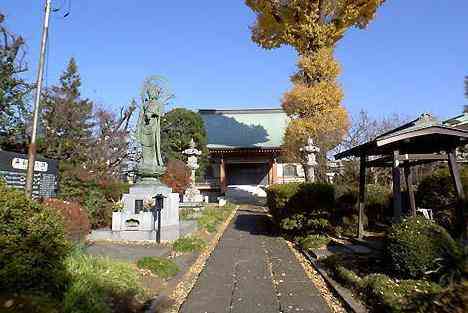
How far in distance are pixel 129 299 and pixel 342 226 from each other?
881cm

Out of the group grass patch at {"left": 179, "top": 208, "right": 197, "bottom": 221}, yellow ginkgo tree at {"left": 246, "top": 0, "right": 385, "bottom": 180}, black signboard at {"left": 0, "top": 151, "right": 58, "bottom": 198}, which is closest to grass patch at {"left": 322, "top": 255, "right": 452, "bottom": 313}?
black signboard at {"left": 0, "top": 151, "right": 58, "bottom": 198}

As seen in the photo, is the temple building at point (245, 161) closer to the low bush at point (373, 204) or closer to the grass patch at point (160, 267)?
the low bush at point (373, 204)

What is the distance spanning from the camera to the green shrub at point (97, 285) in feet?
14.0

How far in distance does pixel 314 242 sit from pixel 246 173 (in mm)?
22661

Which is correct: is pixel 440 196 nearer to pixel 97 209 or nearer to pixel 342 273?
pixel 342 273

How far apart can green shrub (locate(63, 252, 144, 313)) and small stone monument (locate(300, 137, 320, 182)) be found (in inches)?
585

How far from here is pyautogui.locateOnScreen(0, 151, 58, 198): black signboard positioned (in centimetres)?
977

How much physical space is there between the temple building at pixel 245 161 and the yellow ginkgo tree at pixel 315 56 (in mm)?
8056

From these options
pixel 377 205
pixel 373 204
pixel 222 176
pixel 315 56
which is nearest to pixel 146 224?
pixel 373 204

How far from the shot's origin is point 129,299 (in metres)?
5.30

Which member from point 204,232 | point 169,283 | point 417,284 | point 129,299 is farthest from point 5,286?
point 204,232

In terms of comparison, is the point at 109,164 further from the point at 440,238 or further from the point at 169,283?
the point at 440,238

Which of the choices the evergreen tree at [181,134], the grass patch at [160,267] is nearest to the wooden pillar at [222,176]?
the evergreen tree at [181,134]

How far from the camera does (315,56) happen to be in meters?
20.1
